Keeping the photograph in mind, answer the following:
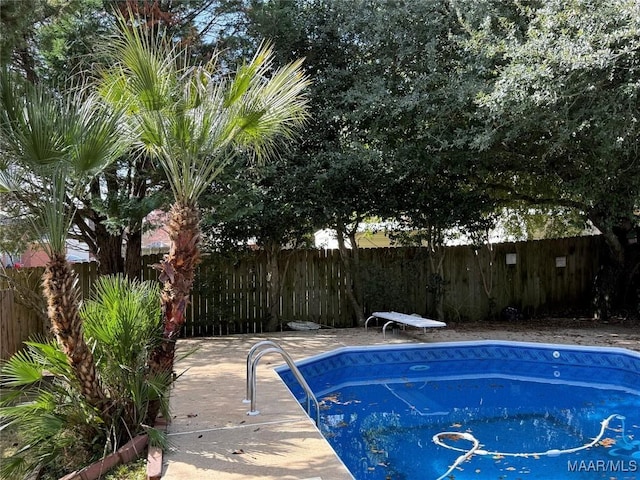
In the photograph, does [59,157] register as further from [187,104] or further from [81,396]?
[81,396]

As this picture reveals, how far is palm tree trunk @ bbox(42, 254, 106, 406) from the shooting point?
12.9ft

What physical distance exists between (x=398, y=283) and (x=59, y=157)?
8.48m

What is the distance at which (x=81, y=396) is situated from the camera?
13.6 ft

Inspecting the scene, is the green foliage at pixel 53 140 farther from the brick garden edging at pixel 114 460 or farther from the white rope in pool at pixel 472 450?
the white rope in pool at pixel 472 450

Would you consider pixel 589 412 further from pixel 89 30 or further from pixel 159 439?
pixel 89 30

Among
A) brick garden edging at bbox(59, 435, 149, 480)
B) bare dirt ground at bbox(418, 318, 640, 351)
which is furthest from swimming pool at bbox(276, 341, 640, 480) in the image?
brick garden edging at bbox(59, 435, 149, 480)

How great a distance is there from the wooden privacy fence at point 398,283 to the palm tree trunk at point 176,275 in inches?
220

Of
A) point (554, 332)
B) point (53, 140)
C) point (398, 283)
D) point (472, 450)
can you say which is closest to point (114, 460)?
point (53, 140)

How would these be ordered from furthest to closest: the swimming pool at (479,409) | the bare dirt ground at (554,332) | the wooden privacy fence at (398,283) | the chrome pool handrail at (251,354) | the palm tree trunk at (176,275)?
the wooden privacy fence at (398,283) < the bare dirt ground at (554,332) < the chrome pool handrail at (251,354) < the swimming pool at (479,409) < the palm tree trunk at (176,275)

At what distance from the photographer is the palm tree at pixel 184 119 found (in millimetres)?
4230

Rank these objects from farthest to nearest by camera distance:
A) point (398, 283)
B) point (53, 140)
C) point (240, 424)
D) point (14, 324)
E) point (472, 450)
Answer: point (398, 283) < point (14, 324) < point (472, 450) < point (240, 424) < point (53, 140)

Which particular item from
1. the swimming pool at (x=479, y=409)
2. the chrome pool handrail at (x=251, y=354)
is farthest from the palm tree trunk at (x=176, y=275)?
the swimming pool at (x=479, y=409)

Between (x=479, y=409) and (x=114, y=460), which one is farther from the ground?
(x=114, y=460)

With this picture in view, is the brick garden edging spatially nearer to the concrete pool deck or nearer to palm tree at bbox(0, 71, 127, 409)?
the concrete pool deck
